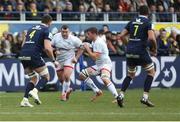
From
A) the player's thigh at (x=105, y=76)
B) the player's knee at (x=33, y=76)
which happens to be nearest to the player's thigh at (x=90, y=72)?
the player's thigh at (x=105, y=76)

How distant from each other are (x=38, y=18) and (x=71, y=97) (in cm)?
997

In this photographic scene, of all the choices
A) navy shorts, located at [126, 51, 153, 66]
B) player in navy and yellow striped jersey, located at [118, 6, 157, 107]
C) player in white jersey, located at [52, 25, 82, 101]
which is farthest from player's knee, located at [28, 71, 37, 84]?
player in white jersey, located at [52, 25, 82, 101]

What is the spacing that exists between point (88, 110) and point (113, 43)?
11.8 meters

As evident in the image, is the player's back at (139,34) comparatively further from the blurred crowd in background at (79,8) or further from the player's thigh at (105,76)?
the blurred crowd in background at (79,8)

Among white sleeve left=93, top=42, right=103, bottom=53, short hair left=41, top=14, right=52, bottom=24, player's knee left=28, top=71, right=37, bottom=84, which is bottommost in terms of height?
player's knee left=28, top=71, right=37, bottom=84

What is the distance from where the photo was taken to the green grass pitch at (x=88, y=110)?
15.2 metres

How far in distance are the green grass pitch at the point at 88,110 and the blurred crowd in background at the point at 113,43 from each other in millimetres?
5800

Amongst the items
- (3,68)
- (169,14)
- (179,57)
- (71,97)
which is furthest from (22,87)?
(169,14)

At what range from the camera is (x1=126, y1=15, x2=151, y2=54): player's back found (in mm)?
18734

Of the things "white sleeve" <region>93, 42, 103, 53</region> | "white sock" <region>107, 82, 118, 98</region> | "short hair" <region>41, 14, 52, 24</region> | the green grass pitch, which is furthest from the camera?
"white sleeve" <region>93, 42, 103, 53</region>

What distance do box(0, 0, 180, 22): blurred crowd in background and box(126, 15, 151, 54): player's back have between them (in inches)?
517

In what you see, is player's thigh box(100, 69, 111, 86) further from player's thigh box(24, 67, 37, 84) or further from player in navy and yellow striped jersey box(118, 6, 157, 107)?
player's thigh box(24, 67, 37, 84)

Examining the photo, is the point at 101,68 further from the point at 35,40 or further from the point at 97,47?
the point at 35,40

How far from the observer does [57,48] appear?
21969mm
